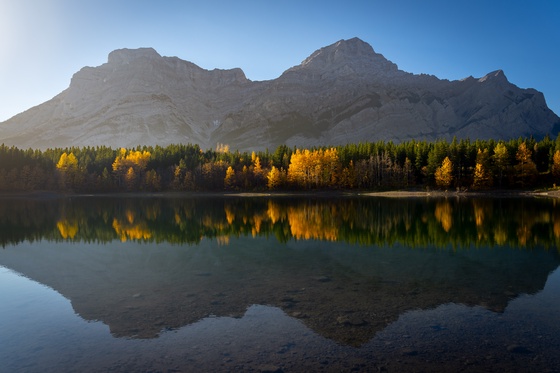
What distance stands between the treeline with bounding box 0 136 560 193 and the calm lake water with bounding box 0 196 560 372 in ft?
340

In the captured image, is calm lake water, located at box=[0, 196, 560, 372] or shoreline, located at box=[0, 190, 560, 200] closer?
calm lake water, located at box=[0, 196, 560, 372]

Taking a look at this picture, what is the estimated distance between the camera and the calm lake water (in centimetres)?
1273

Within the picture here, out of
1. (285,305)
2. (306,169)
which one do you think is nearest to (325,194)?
(306,169)

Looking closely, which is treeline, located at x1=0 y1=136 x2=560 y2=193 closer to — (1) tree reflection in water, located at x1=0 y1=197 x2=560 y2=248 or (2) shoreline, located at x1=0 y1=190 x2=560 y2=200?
(2) shoreline, located at x1=0 y1=190 x2=560 y2=200

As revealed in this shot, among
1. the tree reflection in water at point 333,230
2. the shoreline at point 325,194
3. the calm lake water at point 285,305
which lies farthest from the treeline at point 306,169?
the calm lake water at point 285,305

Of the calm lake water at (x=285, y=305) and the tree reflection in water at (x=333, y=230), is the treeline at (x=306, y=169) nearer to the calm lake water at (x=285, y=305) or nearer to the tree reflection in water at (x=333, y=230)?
the tree reflection in water at (x=333, y=230)

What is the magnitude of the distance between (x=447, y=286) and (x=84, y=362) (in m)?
18.1

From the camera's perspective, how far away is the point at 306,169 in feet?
474

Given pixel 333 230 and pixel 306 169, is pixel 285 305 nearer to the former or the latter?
pixel 333 230

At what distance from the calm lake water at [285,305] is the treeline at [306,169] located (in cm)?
10360

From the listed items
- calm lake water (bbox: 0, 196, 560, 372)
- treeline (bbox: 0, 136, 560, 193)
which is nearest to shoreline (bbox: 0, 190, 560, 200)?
treeline (bbox: 0, 136, 560, 193)

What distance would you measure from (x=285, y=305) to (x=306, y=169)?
12758 cm

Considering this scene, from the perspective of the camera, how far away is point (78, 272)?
84.9 feet

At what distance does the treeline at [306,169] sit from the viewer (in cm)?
12762
